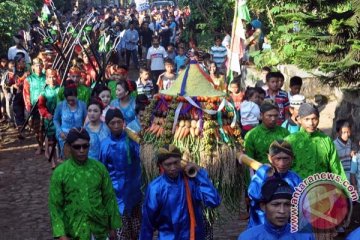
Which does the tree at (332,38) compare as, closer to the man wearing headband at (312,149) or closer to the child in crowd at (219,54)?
the man wearing headband at (312,149)

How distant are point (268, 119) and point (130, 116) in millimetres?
2606

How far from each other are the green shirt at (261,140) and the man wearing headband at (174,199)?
1685 millimetres

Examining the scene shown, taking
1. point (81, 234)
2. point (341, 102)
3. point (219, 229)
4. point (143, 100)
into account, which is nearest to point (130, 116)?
point (143, 100)

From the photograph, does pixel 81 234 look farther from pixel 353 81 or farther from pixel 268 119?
pixel 353 81

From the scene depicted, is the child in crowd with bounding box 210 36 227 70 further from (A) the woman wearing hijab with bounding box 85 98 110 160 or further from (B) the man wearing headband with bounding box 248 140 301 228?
(B) the man wearing headband with bounding box 248 140 301 228

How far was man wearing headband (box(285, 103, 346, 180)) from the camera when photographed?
23.7 ft

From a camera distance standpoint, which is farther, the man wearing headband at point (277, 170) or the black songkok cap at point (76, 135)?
the black songkok cap at point (76, 135)

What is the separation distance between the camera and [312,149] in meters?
7.24

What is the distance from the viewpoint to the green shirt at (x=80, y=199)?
6.56 meters

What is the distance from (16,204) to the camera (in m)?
10.8

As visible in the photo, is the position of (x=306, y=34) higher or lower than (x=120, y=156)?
higher

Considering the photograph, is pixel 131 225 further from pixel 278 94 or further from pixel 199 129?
pixel 278 94

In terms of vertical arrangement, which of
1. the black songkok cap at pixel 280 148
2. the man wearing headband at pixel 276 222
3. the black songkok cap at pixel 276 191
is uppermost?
the black songkok cap at pixel 280 148

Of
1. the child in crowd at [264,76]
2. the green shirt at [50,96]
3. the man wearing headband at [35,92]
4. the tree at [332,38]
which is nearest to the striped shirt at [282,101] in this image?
the tree at [332,38]
